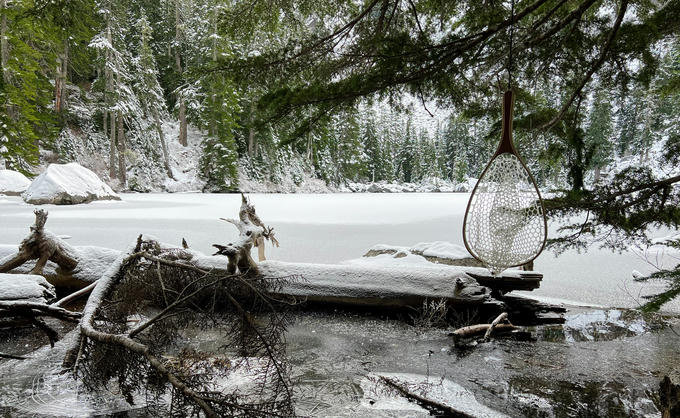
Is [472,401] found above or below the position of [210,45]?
below

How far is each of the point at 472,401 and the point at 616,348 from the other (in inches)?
73.5

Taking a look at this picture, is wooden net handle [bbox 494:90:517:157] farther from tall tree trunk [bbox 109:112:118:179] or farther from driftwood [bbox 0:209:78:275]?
tall tree trunk [bbox 109:112:118:179]

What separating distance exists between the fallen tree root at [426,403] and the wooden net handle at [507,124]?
1650mm

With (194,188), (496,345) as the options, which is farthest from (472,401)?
(194,188)

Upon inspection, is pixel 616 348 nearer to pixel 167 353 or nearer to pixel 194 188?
pixel 167 353

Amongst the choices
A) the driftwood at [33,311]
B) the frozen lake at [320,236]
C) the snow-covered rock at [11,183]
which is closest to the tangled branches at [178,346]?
the driftwood at [33,311]

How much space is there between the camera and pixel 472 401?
2.18 meters

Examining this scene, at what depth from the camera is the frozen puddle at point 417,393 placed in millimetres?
2076

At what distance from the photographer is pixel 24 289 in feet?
10.3

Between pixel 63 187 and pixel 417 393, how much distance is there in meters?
10.4

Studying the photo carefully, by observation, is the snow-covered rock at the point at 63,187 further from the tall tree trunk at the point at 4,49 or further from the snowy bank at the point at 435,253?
the snowy bank at the point at 435,253

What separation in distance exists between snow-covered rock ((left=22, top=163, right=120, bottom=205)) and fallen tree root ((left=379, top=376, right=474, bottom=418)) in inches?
399

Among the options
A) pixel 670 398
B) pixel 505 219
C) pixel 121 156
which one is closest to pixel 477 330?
pixel 505 219

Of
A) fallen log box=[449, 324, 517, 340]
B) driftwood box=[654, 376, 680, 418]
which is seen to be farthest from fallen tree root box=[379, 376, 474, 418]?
fallen log box=[449, 324, 517, 340]
